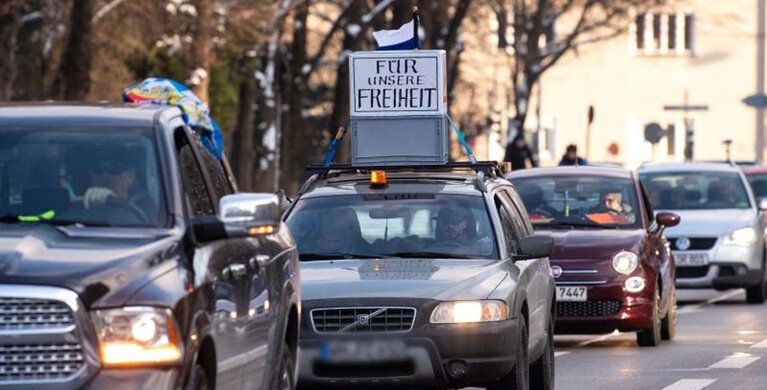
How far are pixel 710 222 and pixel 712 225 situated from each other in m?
0.06

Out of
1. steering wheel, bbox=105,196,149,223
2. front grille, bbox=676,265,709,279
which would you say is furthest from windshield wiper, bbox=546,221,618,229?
steering wheel, bbox=105,196,149,223

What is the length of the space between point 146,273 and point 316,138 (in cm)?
5991

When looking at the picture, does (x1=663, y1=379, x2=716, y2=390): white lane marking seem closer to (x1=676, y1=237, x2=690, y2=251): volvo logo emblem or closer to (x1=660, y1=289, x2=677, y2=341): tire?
(x1=660, y1=289, x2=677, y2=341): tire

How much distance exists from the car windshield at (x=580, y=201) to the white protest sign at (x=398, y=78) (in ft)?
4.40

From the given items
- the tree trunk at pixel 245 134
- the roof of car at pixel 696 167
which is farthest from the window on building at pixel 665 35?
the roof of car at pixel 696 167

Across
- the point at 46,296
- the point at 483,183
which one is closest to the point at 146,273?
the point at 46,296

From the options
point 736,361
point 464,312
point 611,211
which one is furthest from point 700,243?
point 464,312

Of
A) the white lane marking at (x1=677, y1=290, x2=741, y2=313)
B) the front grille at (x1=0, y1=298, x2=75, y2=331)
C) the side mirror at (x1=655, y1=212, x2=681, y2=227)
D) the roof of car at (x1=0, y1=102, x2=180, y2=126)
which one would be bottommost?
the white lane marking at (x1=677, y1=290, x2=741, y2=313)

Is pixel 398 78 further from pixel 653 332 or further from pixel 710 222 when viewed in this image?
pixel 710 222

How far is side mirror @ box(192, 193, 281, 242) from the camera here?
8414 millimetres

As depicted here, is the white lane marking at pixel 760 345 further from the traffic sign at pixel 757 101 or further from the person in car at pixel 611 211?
the traffic sign at pixel 757 101

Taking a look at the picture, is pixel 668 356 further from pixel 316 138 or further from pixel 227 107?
pixel 316 138

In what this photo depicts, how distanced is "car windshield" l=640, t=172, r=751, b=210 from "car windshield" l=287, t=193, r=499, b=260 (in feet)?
42.1

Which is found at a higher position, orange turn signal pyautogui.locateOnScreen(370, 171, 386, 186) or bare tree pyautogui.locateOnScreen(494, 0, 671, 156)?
bare tree pyautogui.locateOnScreen(494, 0, 671, 156)
